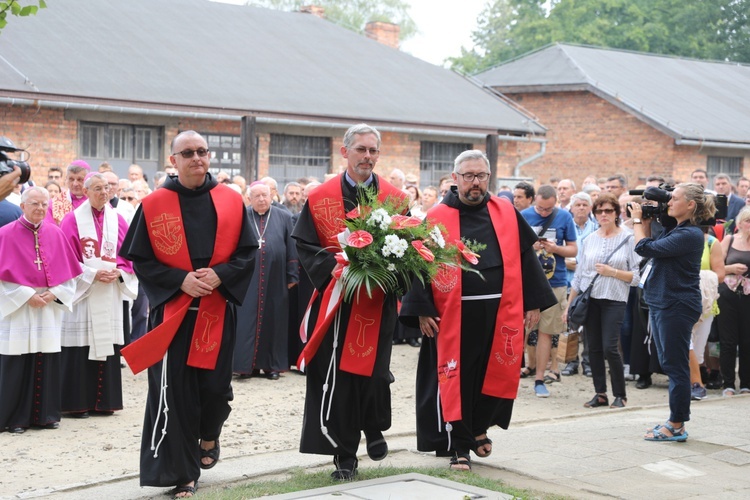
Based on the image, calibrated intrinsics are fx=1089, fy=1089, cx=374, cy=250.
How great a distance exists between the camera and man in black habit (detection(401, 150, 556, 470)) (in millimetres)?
7582

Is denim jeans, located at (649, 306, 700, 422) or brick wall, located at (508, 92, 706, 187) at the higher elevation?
brick wall, located at (508, 92, 706, 187)

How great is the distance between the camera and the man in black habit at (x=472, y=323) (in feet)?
24.9

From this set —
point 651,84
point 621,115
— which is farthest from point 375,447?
point 651,84

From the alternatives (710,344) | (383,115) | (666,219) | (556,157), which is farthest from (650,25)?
(666,219)

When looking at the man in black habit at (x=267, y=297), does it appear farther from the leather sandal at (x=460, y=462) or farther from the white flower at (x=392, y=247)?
the white flower at (x=392, y=247)

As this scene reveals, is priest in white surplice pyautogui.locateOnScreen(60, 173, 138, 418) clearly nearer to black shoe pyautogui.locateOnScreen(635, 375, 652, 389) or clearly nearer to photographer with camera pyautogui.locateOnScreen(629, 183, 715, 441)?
photographer with camera pyautogui.locateOnScreen(629, 183, 715, 441)

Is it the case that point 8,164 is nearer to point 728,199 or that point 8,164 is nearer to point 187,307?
point 187,307

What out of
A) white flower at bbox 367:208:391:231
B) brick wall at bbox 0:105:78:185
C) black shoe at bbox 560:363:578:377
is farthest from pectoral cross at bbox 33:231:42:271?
brick wall at bbox 0:105:78:185

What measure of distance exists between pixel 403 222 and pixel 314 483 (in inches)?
70.3

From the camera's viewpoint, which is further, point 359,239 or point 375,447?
point 375,447

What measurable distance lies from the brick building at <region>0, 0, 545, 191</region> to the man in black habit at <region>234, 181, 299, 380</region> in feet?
28.5

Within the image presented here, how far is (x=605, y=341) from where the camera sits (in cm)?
1065

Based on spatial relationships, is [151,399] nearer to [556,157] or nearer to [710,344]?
[710,344]

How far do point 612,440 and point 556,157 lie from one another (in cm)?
2542
